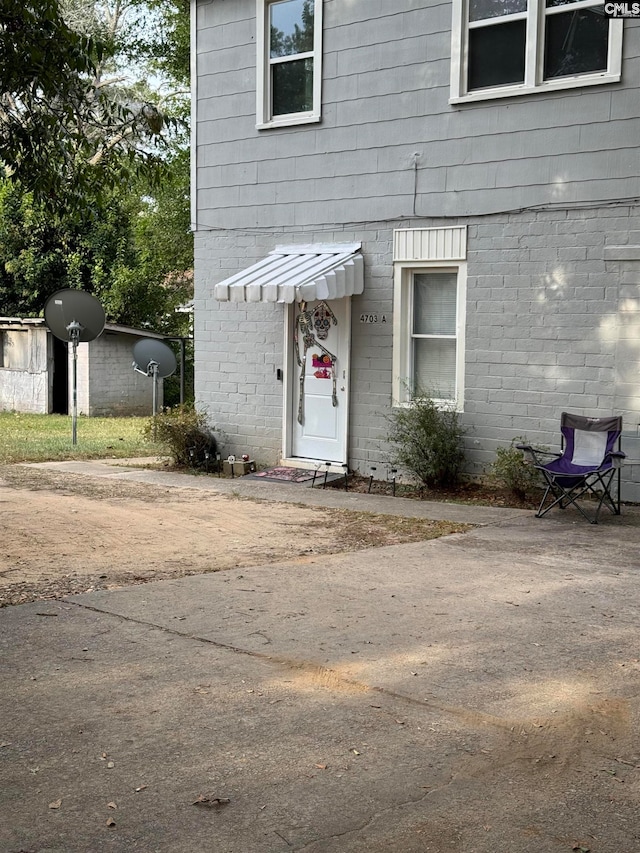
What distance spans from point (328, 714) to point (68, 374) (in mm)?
20690

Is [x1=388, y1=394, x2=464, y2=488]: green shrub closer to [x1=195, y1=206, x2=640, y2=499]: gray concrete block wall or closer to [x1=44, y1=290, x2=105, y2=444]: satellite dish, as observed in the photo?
[x1=195, y1=206, x2=640, y2=499]: gray concrete block wall

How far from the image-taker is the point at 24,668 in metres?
5.25

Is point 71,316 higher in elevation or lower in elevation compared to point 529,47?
lower

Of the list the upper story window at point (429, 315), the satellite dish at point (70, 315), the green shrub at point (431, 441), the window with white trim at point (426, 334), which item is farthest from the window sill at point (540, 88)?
the satellite dish at point (70, 315)

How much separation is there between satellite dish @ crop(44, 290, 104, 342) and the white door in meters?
5.07

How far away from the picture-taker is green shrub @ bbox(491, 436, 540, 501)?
35.1 feet

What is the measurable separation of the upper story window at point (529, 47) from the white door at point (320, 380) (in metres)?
2.95

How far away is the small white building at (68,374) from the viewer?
2392cm

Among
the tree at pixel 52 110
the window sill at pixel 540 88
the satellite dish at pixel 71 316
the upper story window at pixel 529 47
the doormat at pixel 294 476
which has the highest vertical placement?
the upper story window at pixel 529 47

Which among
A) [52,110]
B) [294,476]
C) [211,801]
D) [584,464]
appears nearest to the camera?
[211,801]

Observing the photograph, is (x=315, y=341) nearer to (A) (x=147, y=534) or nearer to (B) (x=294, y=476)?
(B) (x=294, y=476)

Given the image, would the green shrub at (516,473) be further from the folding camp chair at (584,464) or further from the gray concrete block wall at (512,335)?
the gray concrete block wall at (512,335)

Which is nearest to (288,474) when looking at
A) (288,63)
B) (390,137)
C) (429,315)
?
(429,315)

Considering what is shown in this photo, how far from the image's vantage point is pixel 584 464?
10125 mm
